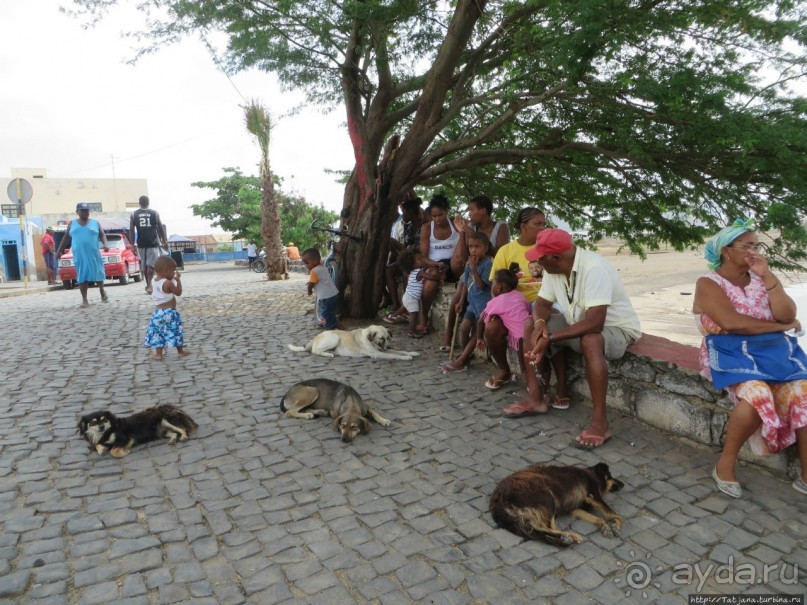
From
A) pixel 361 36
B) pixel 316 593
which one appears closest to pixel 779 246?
pixel 316 593

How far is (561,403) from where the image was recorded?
4910mm

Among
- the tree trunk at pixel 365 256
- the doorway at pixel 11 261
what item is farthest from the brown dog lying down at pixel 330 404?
the doorway at pixel 11 261

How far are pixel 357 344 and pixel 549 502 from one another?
4.39m

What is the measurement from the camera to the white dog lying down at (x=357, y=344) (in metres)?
7.01

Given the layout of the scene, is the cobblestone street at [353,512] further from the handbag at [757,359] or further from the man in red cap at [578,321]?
the handbag at [757,359]

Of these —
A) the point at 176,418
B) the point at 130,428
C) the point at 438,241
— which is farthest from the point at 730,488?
the point at 438,241

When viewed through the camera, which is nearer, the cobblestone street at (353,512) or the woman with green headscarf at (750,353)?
the cobblestone street at (353,512)

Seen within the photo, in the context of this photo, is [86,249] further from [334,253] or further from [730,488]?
[730,488]

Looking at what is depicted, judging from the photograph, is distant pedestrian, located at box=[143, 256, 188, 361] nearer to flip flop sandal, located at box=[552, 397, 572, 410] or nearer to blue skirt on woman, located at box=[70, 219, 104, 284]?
flip flop sandal, located at box=[552, 397, 572, 410]

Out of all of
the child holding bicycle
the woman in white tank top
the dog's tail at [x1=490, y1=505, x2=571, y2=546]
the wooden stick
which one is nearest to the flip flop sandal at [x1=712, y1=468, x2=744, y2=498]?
the dog's tail at [x1=490, y1=505, x2=571, y2=546]

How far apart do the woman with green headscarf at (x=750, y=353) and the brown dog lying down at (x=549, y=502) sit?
34.2 inches

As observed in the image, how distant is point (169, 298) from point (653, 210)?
21.4 ft

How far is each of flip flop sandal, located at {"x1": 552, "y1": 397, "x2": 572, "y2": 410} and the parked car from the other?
1714 centimetres

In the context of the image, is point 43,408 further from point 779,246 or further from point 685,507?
point 779,246
